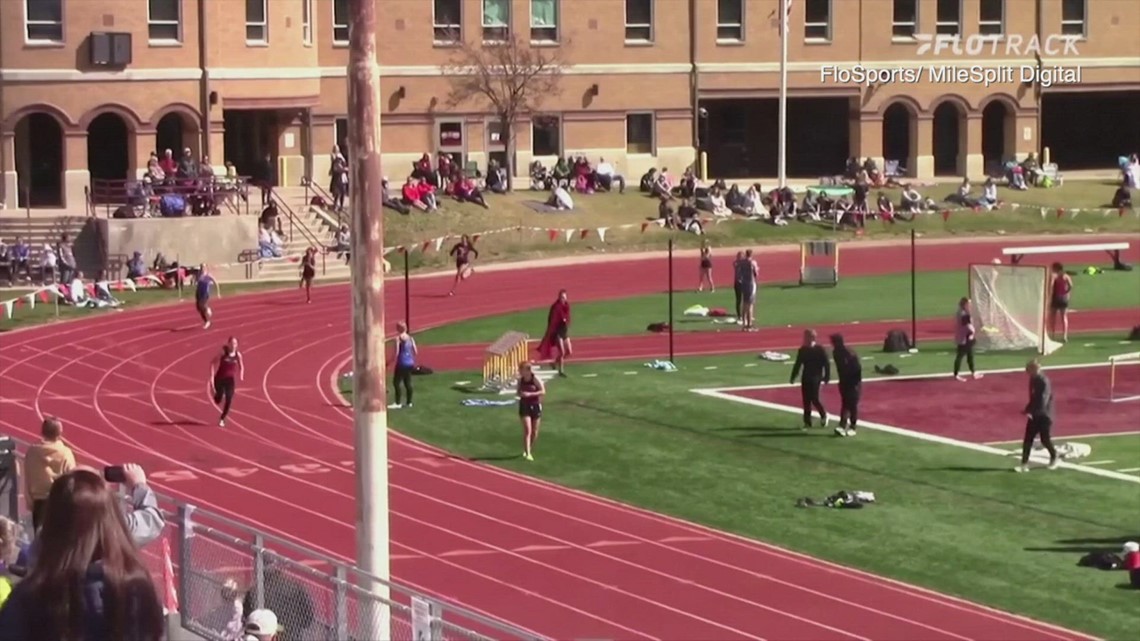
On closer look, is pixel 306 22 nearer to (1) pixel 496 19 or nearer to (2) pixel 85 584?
(1) pixel 496 19

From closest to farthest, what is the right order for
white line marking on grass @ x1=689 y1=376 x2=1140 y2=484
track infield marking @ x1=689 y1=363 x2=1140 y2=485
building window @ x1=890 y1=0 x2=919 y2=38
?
white line marking on grass @ x1=689 y1=376 x2=1140 y2=484, track infield marking @ x1=689 y1=363 x2=1140 y2=485, building window @ x1=890 y1=0 x2=919 y2=38

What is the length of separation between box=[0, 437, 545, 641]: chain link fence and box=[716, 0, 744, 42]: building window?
182ft

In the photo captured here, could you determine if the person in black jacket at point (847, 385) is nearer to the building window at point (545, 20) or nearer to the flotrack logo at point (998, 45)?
the building window at point (545, 20)

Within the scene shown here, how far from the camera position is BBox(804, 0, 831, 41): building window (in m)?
70.4

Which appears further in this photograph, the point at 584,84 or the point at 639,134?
the point at 639,134

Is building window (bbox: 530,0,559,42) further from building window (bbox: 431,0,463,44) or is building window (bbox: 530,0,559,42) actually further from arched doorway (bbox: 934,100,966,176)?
arched doorway (bbox: 934,100,966,176)

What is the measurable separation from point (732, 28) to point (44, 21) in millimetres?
23137

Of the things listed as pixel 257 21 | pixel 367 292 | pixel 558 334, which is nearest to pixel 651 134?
pixel 257 21

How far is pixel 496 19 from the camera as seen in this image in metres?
66.1

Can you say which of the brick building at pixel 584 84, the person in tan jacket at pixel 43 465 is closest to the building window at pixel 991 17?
the brick building at pixel 584 84

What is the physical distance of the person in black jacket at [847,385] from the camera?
30641 millimetres

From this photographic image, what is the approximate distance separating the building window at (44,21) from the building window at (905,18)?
28.6m

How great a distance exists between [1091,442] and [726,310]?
A: 670 inches

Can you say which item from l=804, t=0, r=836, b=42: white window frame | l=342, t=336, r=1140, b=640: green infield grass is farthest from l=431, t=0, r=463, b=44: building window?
l=342, t=336, r=1140, b=640: green infield grass
